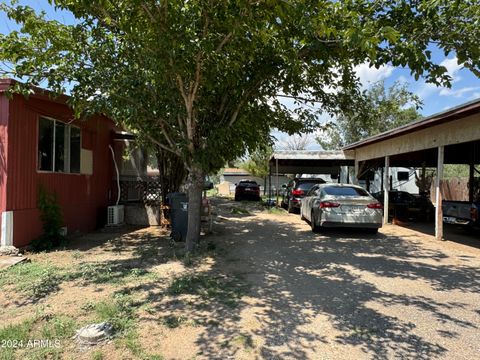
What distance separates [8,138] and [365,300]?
24.7ft

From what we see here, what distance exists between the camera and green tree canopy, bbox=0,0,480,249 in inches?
216

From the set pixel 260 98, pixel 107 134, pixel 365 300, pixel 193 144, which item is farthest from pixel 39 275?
pixel 107 134

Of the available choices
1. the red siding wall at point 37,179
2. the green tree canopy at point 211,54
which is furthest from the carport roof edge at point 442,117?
the red siding wall at point 37,179

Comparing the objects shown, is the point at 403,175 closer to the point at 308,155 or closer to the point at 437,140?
the point at 308,155

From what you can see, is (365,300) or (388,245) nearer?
(365,300)

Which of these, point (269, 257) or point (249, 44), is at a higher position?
point (249, 44)

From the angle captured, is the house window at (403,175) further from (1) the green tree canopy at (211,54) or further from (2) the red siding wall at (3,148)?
(2) the red siding wall at (3,148)

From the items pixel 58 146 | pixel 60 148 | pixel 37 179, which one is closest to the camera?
pixel 37 179

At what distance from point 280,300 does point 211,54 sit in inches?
168

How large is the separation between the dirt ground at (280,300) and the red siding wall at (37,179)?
3.95ft

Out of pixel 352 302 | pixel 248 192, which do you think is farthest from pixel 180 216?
pixel 248 192

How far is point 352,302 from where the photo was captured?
5.12m

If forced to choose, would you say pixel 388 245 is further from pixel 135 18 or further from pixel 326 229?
pixel 135 18

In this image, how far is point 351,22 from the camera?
17.9 ft
